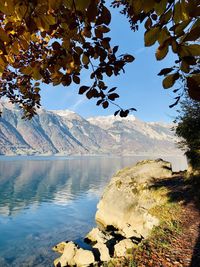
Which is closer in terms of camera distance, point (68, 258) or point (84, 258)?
point (84, 258)

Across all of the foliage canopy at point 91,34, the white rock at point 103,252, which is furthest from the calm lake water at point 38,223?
the foliage canopy at point 91,34

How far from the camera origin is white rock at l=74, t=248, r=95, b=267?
17348 mm

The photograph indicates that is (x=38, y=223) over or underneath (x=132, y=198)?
underneath

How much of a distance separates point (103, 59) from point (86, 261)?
17305 millimetres

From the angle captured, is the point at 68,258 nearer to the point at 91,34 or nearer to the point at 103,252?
the point at 103,252

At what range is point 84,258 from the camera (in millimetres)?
17594

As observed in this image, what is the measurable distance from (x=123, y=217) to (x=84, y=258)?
320 inches

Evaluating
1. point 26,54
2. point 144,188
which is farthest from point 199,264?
point 144,188

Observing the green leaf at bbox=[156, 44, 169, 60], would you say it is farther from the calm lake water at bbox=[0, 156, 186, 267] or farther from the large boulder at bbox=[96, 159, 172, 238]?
the calm lake water at bbox=[0, 156, 186, 267]

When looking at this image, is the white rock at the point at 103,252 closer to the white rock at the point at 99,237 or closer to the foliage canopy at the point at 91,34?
the white rock at the point at 99,237

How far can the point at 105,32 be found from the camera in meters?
2.23

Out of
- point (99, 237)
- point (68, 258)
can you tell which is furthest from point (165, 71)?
point (99, 237)

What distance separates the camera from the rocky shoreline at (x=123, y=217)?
17594 mm

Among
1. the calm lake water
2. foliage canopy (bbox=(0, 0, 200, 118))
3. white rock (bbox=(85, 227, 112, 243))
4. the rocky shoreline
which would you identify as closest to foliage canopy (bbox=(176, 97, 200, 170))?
the rocky shoreline
